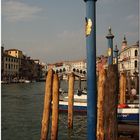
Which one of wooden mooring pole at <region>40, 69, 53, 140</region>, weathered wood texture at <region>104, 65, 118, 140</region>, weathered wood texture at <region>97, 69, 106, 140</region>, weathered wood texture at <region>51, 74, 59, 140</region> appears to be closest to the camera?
weathered wood texture at <region>104, 65, 118, 140</region>

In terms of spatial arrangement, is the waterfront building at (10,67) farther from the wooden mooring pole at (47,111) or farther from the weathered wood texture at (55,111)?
the wooden mooring pole at (47,111)

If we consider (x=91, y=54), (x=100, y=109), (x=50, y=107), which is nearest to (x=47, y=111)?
(x=50, y=107)

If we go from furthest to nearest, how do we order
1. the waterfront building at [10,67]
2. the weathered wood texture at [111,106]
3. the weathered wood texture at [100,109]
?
the waterfront building at [10,67] < the weathered wood texture at [100,109] < the weathered wood texture at [111,106]

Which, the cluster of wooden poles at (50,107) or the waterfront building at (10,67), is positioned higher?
the waterfront building at (10,67)

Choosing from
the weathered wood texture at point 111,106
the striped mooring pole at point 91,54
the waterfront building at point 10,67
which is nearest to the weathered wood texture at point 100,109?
the striped mooring pole at point 91,54

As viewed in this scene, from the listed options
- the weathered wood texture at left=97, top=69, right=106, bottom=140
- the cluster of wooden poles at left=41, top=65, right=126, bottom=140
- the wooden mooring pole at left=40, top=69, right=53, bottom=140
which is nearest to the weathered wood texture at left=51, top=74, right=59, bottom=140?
the cluster of wooden poles at left=41, top=65, right=126, bottom=140

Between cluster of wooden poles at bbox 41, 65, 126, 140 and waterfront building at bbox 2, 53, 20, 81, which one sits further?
waterfront building at bbox 2, 53, 20, 81

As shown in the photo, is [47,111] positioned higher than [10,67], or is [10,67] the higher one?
[10,67]

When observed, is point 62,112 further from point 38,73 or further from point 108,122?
point 38,73

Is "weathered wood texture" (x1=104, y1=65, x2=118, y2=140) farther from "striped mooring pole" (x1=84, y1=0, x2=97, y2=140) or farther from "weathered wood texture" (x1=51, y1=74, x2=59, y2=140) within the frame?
"weathered wood texture" (x1=51, y1=74, x2=59, y2=140)

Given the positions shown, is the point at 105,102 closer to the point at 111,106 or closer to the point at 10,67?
the point at 111,106

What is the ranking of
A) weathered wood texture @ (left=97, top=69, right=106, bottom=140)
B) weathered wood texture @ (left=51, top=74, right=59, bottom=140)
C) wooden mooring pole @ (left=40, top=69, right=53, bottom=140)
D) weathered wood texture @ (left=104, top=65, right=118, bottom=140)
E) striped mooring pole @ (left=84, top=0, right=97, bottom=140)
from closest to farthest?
weathered wood texture @ (left=104, top=65, right=118, bottom=140)
striped mooring pole @ (left=84, top=0, right=97, bottom=140)
weathered wood texture @ (left=97, top=69, right=106, bottom=140)
wooden mooring pole @ (left=40, top=69, right=53, bottom=140)
weathered wood texture @ (left=51, top=74, right=59, bottom=140)

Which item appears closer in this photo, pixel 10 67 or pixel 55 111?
pixel 55 111

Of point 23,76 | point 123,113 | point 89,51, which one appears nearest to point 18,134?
point 123,113
